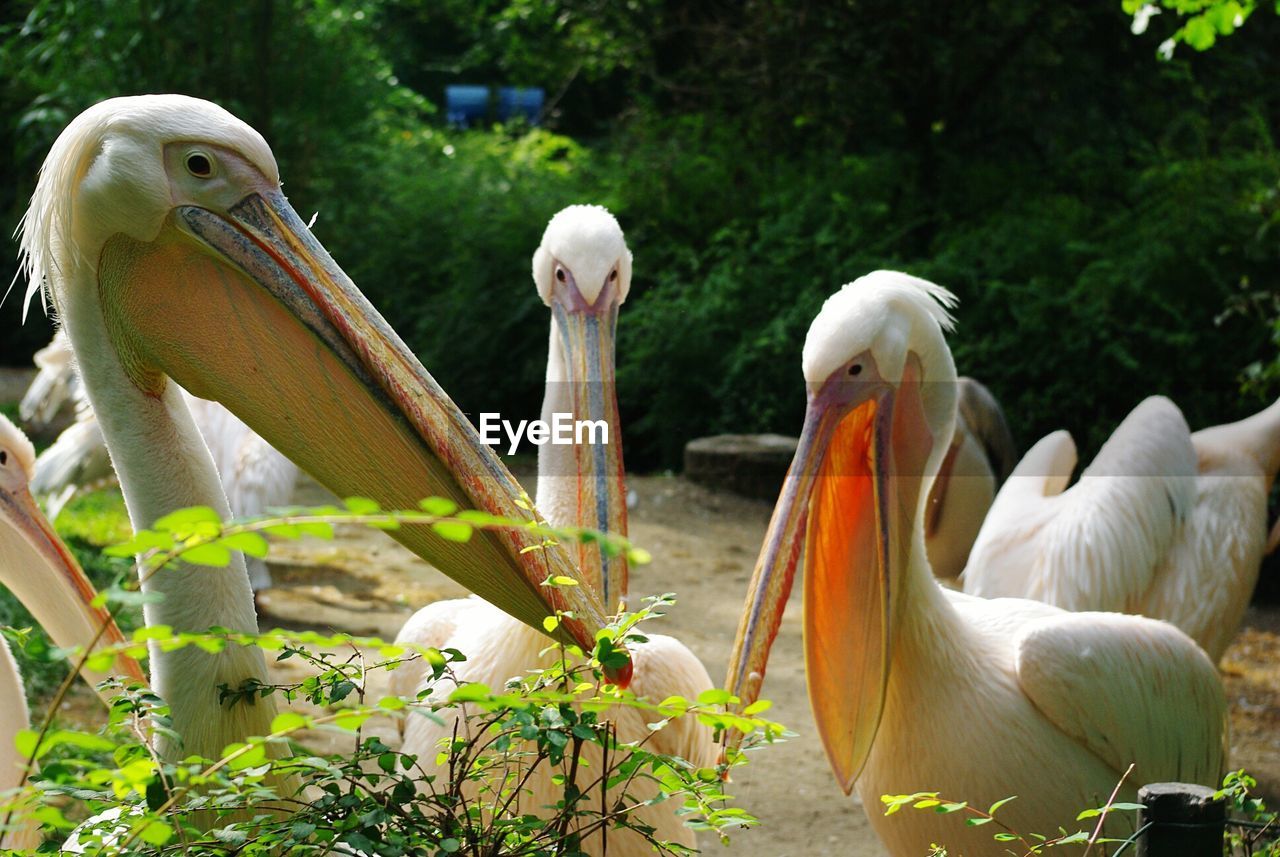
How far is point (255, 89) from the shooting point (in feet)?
32.1

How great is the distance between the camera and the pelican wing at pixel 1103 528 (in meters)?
3.57

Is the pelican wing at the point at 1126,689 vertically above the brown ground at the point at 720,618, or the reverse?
the pelican wing at the point at 1126,689

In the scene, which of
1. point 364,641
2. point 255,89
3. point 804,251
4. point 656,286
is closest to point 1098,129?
point 804,251

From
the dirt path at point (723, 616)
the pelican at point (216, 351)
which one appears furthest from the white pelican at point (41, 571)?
the dirt path at point (723, 616)

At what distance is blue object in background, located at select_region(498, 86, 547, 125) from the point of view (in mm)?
15541

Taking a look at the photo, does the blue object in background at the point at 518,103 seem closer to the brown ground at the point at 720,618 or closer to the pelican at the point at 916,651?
the brown ground at the point at 720,618

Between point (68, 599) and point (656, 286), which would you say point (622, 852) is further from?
point (656, 286)

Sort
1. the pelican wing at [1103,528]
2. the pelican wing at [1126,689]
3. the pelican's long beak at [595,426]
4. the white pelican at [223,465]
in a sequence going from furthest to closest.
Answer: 1. the white pelican at [223,465]
2. the pelican wing at [1103,528]
3. the pelican's long beak at [595,426]
4. the pelican wing at [1126,689]

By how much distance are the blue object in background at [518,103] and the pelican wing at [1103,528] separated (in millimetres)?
12213

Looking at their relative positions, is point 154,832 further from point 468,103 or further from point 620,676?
point 468,103

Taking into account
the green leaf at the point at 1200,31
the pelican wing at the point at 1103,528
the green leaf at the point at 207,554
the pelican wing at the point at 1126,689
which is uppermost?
the green leaf at the point at 1200,31

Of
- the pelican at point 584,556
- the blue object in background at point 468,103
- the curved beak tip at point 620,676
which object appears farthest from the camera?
the blue object in background at point 468,103

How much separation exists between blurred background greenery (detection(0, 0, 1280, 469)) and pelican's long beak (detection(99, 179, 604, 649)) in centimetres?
602

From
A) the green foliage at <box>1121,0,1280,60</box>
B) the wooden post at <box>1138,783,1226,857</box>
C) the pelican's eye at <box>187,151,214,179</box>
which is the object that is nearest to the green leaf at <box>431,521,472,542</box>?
the pelican's eye at <box>187,151,214,179</box>
